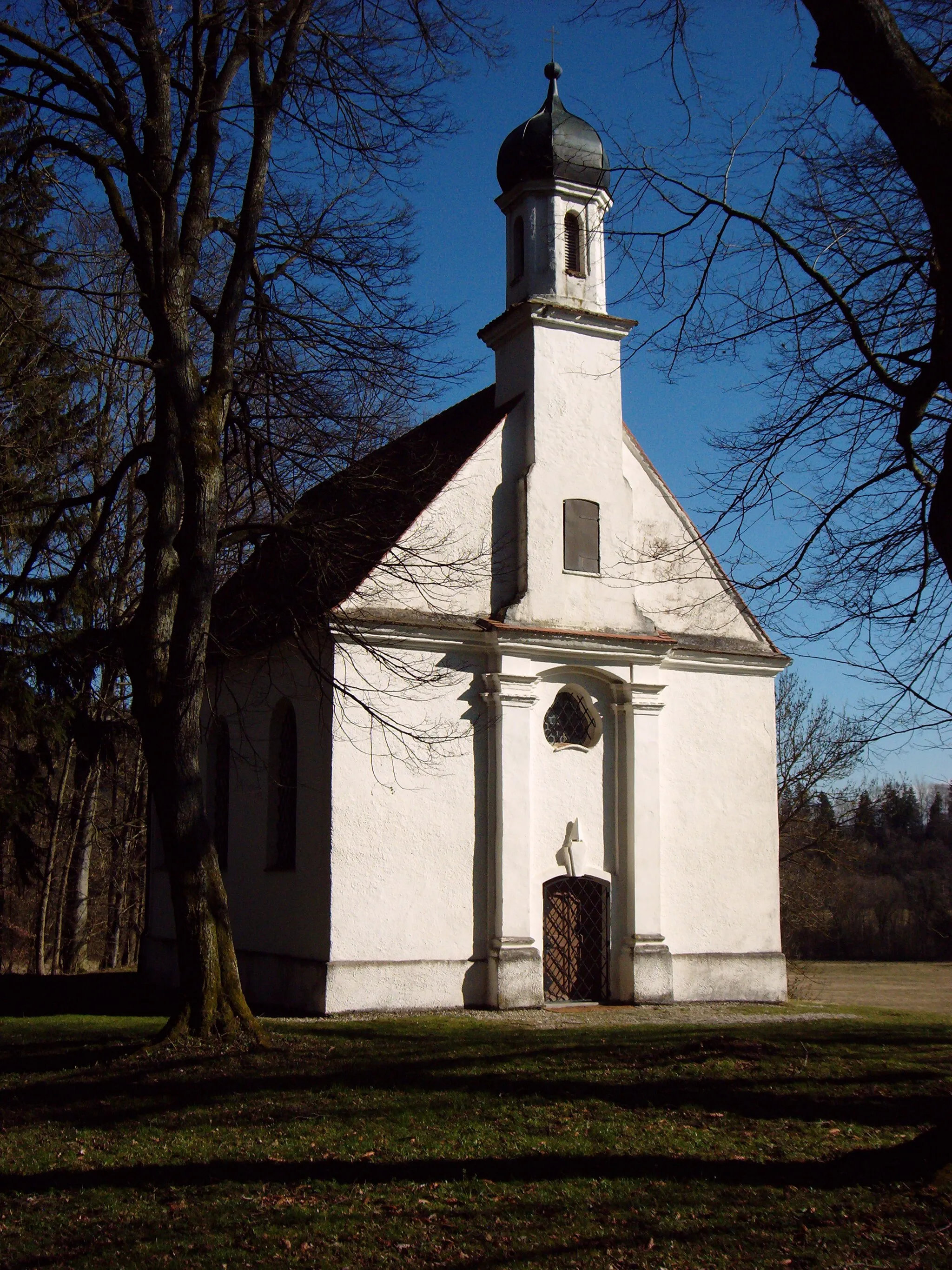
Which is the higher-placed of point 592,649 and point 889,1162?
point 592,649

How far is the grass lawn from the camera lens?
706cm

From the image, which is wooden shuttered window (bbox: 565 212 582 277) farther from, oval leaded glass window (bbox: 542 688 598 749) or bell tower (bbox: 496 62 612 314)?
oval leaded glass window (bbox: 542 688 598 749)

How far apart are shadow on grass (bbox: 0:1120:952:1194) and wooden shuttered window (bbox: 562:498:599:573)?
12660 millimetres

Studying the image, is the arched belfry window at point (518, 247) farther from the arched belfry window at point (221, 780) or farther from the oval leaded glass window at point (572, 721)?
the arched belfry window at point (221, 780)

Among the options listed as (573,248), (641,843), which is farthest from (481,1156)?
(573,248)

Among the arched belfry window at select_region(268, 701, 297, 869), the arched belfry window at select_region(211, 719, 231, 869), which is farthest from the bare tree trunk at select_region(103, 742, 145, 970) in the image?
the arched belfry window at select_region(268, 701, 297, 869)

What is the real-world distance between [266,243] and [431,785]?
7882 mm

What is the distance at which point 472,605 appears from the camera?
64.4 feet

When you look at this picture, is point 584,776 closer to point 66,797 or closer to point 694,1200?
point 694,1200

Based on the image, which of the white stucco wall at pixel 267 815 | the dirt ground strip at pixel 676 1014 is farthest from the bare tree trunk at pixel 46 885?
the dirt ground strip at pixel 676 1014

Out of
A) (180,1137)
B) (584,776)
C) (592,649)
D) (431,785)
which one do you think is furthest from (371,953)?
(180,1137)

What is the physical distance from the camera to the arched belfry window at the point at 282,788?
2031 cm

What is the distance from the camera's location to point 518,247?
22375 mm

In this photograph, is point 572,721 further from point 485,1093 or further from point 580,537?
point 485,1093
